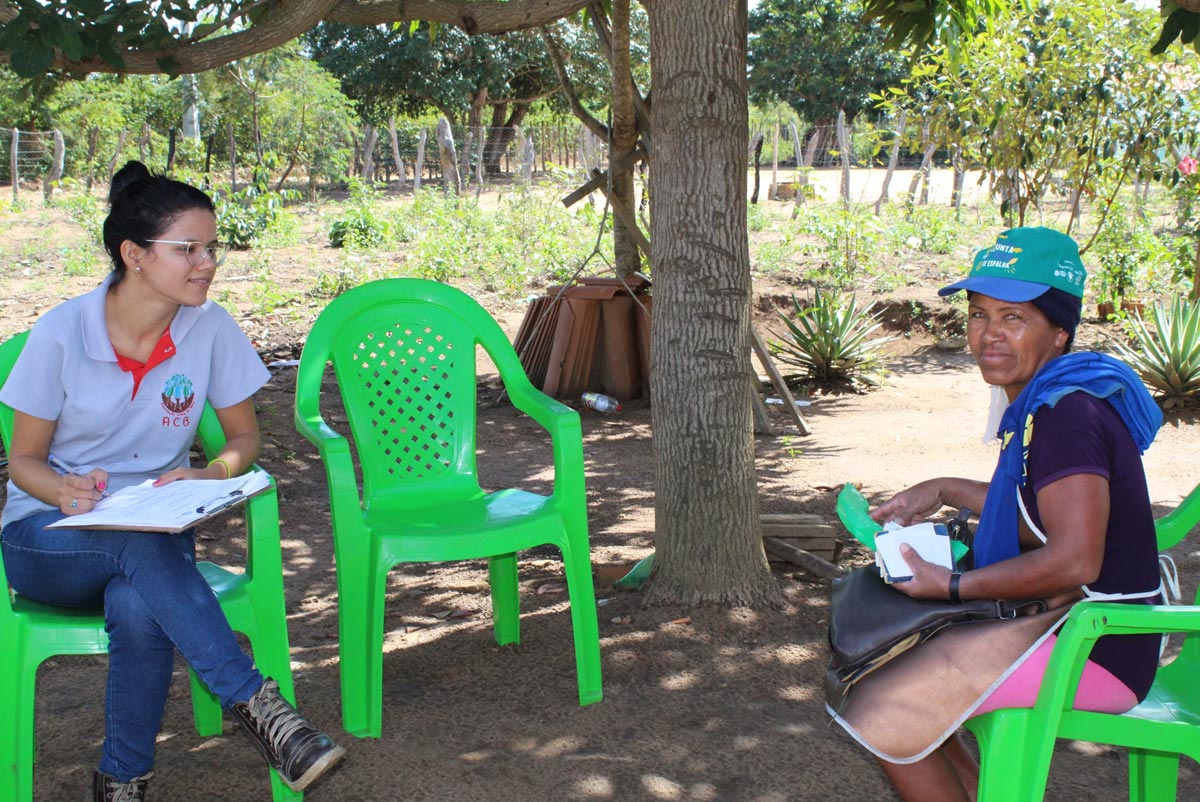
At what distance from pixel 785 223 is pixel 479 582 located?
13.6 m

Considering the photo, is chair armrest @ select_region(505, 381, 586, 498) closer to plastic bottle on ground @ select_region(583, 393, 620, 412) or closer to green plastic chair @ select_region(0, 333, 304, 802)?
green plastic chair @ select_region(0, 333, 304, 802)

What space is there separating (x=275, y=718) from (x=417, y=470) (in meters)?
1.22

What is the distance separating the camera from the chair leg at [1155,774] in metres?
2.24

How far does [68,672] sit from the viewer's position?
352cm

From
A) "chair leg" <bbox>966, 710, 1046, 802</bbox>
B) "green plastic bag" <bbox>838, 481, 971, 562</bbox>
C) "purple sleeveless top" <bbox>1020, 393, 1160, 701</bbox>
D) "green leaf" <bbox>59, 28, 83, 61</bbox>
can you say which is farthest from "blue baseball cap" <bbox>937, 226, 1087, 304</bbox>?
"green leaf" <bbox>59, 28, 83, 61</bbox>

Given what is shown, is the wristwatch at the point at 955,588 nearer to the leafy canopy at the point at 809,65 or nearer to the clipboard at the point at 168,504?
the clipboard at the point at 168,504

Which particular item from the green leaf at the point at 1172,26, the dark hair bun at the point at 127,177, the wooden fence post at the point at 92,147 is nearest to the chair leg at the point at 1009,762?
the dark hair bun at the point at 127,177

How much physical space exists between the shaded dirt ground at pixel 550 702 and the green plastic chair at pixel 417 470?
0.57ft

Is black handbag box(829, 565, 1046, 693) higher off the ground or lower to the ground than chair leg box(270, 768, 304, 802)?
higher

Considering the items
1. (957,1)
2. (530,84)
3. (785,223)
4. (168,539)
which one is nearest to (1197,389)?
(957,1)

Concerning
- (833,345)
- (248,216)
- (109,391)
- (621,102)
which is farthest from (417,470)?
(248,216)

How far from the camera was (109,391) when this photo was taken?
2.75 meters

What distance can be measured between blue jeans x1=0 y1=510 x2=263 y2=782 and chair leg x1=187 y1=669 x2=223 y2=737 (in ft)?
1.59

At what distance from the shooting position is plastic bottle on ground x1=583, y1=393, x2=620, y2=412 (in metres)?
7.32
